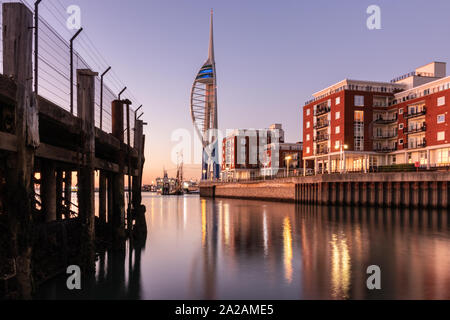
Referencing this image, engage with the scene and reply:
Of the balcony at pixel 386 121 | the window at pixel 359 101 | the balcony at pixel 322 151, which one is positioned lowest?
the balcony at pixel 322 151

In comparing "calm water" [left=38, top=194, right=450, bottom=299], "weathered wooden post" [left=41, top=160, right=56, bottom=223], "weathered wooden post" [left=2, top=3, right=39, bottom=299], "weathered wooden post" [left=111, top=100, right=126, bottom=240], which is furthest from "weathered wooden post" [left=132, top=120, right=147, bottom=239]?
"weathered wooden post" [left=2, top=3, right=39, bottom=299]

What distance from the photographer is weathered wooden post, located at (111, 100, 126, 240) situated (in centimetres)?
1880

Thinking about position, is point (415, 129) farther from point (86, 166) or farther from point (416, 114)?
point (86, 166)

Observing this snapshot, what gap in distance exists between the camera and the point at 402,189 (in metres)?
49.9

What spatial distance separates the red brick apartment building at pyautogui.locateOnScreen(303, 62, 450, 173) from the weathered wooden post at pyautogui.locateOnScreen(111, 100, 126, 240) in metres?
52.2

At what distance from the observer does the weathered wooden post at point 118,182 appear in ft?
61.7

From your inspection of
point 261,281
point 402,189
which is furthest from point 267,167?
point 261,281

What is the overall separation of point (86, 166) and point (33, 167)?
4177 mm

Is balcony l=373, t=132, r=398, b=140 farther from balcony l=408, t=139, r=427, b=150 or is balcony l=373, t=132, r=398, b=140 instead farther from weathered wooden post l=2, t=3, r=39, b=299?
weathered wooden post l=2, t=3, r=39, b=299

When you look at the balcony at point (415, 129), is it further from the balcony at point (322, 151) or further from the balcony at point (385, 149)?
the balcony at point (322, 151)

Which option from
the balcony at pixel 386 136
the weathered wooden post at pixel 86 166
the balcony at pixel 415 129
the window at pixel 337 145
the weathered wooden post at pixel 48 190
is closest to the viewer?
the weathered wooden post at pixel 86 166

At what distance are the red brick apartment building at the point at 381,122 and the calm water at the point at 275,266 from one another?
41410 millimetres

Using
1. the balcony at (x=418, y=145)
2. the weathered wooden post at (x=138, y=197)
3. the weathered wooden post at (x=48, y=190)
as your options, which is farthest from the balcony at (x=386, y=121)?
the weathered wooden post at (x=48, y=190)

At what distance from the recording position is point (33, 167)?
9.34 metres
